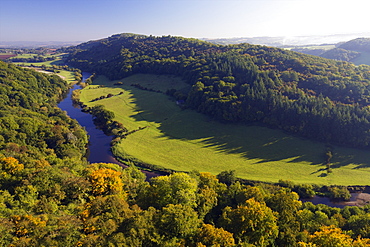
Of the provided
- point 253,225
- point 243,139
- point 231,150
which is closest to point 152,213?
point 253,225

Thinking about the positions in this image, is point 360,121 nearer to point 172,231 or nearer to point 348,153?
point 348,153

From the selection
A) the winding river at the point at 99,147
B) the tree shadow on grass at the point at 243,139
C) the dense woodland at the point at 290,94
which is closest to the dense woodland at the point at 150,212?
the winding river at the point at 99,147

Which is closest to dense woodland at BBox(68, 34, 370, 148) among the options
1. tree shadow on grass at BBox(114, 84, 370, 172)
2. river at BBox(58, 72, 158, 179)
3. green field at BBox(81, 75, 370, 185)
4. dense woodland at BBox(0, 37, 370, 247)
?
tree shadow on grass at BBox(114, 84, 370, 172)

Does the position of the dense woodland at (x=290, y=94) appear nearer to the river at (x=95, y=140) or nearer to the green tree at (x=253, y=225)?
the river at (x=95, y=140)

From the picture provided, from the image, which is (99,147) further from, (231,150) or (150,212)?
(150,212)

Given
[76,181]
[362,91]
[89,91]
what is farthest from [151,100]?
[362,91]

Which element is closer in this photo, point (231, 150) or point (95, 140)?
point (231, 150)

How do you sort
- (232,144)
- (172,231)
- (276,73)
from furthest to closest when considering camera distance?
(276,73), (232,144), (172,231)

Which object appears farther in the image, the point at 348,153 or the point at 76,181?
the point at 348,153
